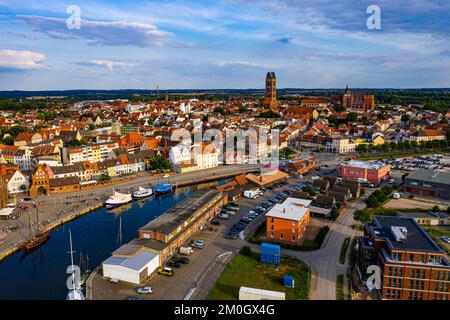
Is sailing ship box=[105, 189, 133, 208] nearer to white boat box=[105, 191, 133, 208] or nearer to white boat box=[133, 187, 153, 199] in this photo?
white boat box=[105, 191, 133, 208]

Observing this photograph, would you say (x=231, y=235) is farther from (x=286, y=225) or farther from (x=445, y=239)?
(x=445, y=239)

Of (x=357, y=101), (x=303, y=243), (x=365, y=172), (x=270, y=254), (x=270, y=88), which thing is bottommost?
(x=303, y=243)

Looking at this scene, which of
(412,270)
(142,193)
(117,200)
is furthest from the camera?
(142,193)

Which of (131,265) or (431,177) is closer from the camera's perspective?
(131,265)

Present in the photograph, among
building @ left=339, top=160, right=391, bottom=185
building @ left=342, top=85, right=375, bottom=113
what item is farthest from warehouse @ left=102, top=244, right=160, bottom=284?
building @ left=342, top=85, right=375, bottom=113

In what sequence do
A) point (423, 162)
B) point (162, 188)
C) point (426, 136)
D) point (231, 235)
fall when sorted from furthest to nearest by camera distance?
1. point (426, 136)
2. point (423, 162)
3. point (162, 188)
4. point (231, 235)

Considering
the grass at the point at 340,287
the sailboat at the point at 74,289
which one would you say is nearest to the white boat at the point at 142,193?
the sailboat at the point at 74,289

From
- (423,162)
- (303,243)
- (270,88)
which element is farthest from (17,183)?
(270,88)

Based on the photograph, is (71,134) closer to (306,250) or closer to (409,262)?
(306,250)

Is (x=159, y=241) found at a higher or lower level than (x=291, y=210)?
lower
